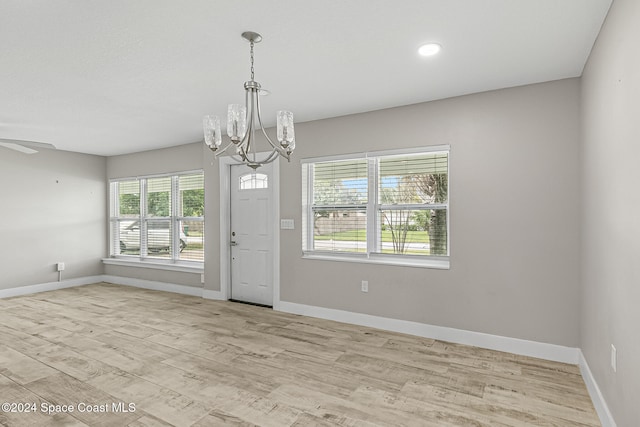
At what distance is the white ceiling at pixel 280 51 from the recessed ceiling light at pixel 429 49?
4cm

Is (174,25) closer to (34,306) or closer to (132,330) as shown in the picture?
(132,330)

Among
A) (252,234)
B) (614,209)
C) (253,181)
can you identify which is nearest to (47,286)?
(252,234)

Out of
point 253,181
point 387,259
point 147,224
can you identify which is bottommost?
point 387,259

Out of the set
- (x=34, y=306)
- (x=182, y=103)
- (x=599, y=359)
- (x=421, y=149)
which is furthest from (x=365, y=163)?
(x=34, y=306)

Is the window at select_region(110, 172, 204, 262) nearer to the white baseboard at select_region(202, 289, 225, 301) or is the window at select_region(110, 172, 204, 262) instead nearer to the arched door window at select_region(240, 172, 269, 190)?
the white baseboard at select_region(202, 289, 225, 301)

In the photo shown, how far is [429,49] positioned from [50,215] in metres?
6.68

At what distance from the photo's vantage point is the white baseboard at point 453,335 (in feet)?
10.4

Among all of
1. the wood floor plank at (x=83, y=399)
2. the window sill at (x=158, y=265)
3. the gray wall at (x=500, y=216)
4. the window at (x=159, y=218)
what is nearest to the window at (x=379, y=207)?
the gray wall at (x=500, y=216)

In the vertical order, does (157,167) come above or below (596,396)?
above

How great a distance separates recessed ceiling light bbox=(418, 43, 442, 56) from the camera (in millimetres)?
2533

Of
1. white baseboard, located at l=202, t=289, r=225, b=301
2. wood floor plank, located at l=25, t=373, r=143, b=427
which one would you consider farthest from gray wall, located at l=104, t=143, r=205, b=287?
wood floor plank, located at l=25, t=373, r=143, b=427

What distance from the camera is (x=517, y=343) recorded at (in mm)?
3316

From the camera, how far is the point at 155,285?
6.27 metres

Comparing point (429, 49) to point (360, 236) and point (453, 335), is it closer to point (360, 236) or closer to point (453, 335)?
point (360, 236)
